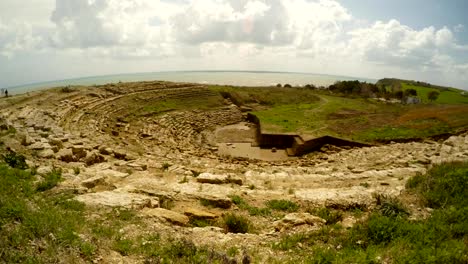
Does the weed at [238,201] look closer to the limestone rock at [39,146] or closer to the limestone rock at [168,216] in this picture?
the limestone rock at [168,216]

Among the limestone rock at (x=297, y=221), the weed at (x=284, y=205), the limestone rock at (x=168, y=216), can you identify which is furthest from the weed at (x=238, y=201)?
the limestone rock at (x=168, y=216)

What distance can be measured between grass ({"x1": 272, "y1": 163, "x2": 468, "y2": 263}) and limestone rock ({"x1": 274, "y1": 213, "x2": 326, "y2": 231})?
0.56 metres

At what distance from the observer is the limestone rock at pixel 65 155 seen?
40.8 ft

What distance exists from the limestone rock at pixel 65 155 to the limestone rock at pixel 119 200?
4.97 metres

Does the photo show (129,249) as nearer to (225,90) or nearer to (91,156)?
(91,156)

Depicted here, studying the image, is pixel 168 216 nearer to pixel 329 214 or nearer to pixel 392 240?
pixel 329 214

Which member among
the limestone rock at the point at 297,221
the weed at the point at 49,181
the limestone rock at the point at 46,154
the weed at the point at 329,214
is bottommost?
the weed at the point at 329,214

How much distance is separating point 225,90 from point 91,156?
28.6m

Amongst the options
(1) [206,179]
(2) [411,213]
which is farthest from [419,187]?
(1) [206,179]

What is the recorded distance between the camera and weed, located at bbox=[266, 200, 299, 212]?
8805 millimetres

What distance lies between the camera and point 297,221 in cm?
734

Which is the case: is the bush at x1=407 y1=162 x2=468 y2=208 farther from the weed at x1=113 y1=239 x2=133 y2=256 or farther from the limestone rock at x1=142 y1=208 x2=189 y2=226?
the weed at x1=113 y1=239 x2=133 y2=256

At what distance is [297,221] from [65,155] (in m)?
9.61

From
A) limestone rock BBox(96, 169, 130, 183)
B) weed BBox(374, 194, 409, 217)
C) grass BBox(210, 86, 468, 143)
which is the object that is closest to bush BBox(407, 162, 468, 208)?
weed BBox(374, 194, 409, 217)
